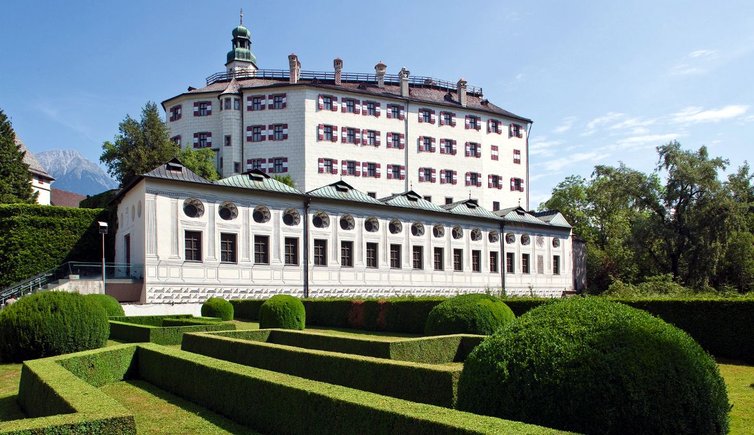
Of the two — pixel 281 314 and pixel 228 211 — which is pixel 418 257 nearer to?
pixel 228 211

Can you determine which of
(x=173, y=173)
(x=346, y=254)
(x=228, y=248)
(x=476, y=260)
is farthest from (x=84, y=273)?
(x=476, y=260)

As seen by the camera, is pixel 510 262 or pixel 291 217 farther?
pixel 510 262

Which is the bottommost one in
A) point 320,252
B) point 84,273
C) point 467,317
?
point 467,317

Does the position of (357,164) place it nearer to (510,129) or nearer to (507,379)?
(510,129)

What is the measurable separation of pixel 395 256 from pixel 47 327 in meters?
27.6

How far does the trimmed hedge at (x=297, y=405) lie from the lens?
5555 millimetres

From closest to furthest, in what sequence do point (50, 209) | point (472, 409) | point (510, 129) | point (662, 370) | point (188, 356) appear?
1. point (662, 370)
2. point (472, 409)
3. point (188, 356)
4. point (50, 209)
5. point (510, 129)

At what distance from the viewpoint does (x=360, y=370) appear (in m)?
10.4

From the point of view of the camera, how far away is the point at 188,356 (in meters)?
11.6

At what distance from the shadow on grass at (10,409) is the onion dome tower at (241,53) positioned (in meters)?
69.7

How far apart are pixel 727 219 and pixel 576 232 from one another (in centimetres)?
2248

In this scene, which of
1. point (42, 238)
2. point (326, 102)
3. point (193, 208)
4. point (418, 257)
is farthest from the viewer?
point (326, 102)

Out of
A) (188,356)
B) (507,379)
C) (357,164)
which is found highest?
(357,164)

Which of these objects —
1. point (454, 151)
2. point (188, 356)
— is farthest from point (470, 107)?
point (188, 356)
